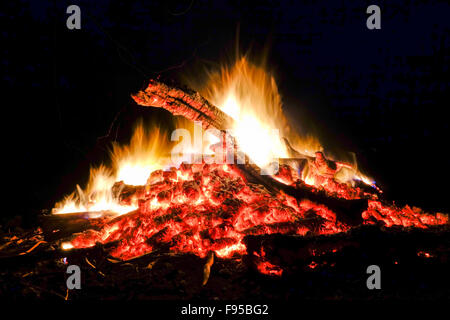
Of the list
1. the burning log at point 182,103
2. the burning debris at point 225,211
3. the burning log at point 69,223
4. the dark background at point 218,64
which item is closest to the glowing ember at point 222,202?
the burning debris at point 225,211

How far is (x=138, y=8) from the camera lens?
247 inches

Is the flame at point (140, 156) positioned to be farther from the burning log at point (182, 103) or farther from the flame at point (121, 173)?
the burning log at point (182, 103)

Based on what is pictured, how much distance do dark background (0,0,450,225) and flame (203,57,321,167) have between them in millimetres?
742

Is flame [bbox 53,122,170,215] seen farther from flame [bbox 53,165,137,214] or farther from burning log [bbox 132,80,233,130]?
burning log [bbox 132,80,233,130]

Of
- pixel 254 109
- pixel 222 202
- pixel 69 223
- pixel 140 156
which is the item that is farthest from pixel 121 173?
pixel 254 109

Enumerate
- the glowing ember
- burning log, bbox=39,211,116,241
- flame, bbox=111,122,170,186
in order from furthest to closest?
flame, bbox=111,122,170,186 < burning log, bbox=39,211,116,241 < the glowing ember

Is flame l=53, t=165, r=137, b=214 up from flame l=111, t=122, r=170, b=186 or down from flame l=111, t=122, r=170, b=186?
down

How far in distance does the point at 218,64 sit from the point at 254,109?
7.82 ft

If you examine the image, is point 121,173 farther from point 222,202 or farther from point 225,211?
point 225,211

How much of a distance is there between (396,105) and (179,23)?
6.99 metres

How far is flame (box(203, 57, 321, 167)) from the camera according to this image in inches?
197

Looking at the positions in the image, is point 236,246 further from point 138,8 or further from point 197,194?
point 138,8

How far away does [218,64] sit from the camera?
7.07 m

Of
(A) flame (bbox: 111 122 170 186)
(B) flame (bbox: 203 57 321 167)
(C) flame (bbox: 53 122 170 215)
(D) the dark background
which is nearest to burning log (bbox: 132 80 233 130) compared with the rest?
(D) the dark background
